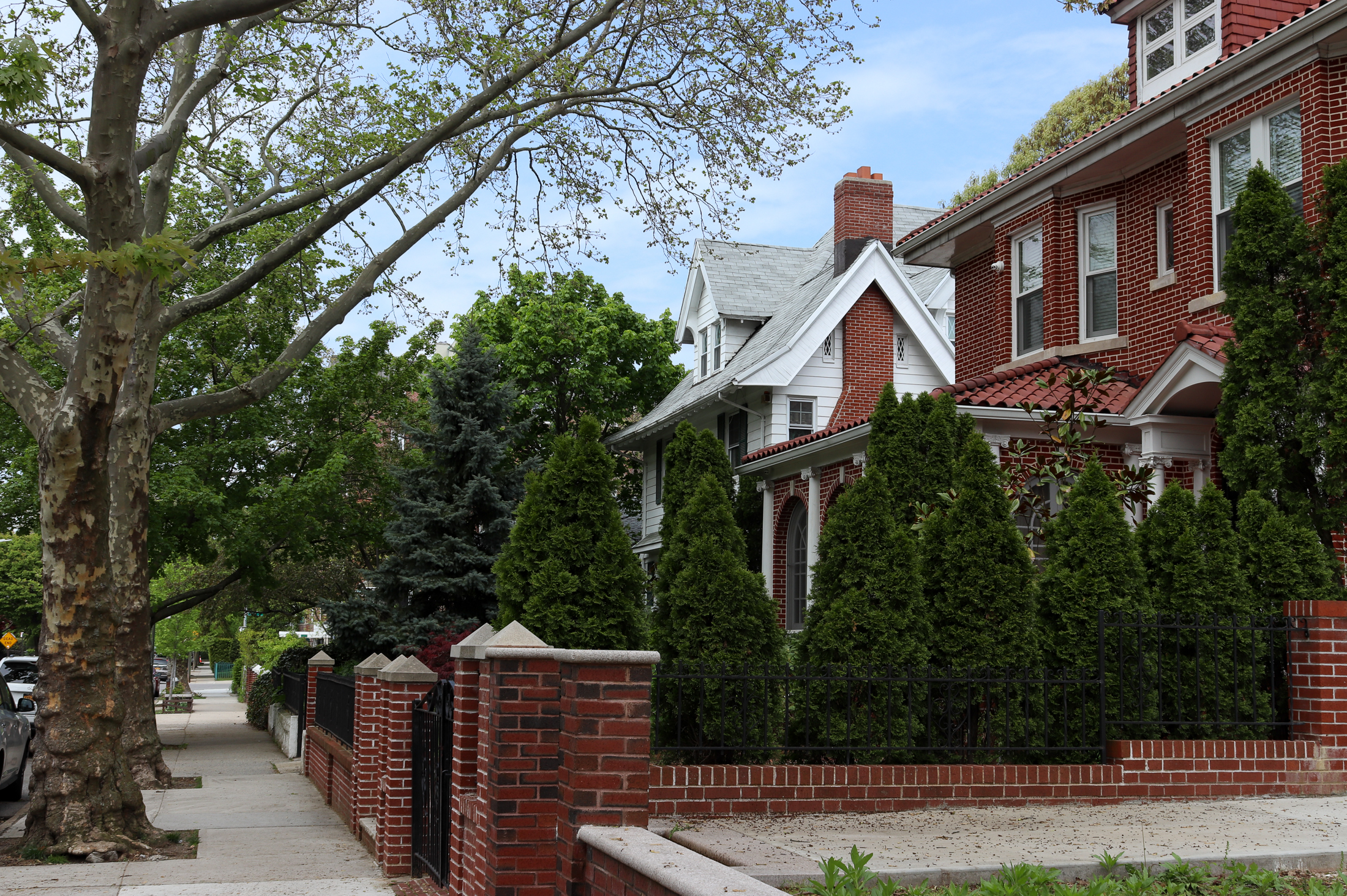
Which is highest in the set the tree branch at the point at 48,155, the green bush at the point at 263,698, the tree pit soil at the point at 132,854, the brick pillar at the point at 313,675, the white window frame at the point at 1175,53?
the white window frame at the point at 1175,53

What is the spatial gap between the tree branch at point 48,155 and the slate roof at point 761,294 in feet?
51.6

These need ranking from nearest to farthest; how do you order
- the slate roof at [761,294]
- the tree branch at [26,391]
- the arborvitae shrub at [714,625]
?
1. the arborvitae shrub at [714,625]
2. the tree branch at [26,391]
3. the slate roof at [761,294]

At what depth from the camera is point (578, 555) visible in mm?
12695

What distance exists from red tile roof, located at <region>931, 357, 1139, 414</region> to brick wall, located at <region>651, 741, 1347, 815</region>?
5790 millimetres

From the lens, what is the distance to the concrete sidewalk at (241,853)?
887 cm

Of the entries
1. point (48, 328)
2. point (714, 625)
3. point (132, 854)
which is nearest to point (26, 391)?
point (48, 328)

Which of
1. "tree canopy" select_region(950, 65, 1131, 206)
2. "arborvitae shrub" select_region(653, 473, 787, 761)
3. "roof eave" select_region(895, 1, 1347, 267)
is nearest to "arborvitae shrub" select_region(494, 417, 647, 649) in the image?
"arborvitae shrub" select_region(653, 473, 787, 761)

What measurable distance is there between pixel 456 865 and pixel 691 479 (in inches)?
334

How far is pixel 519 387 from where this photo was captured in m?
34.4

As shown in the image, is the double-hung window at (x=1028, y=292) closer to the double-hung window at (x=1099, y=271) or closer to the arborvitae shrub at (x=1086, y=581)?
the double-hung window at (x=1099, y=271)

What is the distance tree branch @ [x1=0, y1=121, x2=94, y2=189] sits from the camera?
10.8 metres

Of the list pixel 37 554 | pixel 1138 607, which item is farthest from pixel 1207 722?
pixel 37 554

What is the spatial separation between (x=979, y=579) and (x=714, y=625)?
7.16 ft

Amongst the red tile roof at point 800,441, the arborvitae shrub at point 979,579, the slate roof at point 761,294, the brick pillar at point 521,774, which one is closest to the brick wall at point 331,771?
the arborvitae shrub at point 979,579
